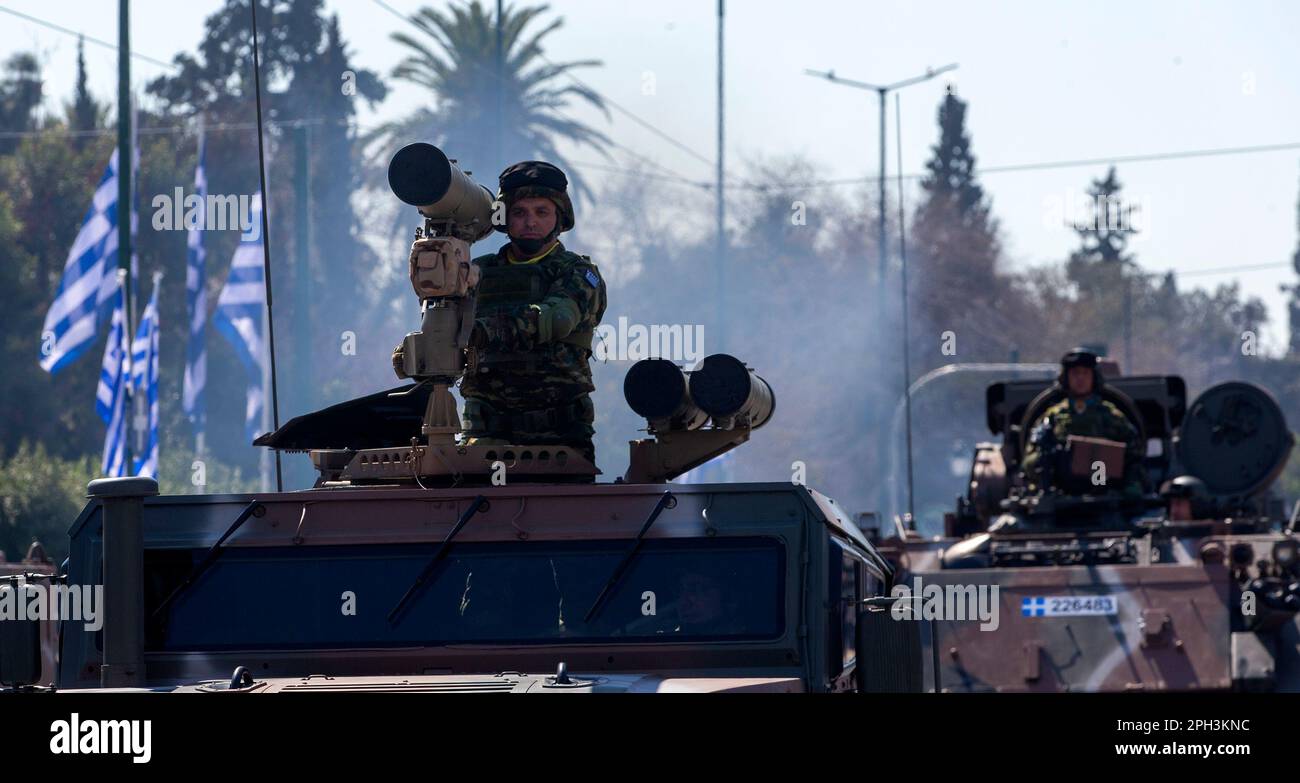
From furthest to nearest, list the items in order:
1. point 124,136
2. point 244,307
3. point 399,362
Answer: point 244,307 → point 124,136 → point 399,362

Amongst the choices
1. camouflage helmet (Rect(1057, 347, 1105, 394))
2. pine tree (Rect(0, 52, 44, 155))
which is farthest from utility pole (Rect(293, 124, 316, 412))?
pine tree (Rect(0, 52, 44, 155))

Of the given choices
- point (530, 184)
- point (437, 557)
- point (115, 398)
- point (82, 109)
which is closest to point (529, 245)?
point (530, 184)

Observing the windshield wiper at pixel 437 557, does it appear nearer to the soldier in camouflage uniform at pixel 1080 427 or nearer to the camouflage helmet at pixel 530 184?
the camouflage helmet at pixel 530 184

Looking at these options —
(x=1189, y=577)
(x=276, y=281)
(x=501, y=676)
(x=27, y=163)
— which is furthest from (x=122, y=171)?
(x=27, y=163)

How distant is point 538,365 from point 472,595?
1.35 metres

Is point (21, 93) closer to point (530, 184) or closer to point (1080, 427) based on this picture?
point (1080, 427)

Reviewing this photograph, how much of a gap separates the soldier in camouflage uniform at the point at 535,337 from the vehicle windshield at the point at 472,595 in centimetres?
105

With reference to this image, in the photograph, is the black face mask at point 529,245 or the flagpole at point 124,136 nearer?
the black face mask at point 529,245

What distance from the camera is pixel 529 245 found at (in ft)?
26.6

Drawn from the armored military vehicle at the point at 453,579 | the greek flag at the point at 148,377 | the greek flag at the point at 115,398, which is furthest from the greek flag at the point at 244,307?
the armored military vehicle at the point at 453,579

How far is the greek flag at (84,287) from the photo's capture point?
22703 mm

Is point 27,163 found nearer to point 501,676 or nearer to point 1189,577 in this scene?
point 1189,577

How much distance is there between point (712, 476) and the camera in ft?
114
